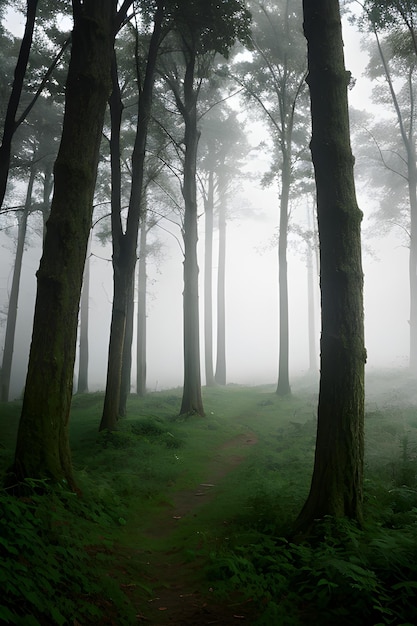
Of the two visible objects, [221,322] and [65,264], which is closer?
[65,264]

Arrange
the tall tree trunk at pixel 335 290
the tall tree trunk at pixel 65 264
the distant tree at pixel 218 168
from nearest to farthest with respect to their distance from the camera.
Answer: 1. the tall tree trunk at pixel 335 290
2. the tall tree trunk at pixel 65 264
3. the distant tree at pixel 218 168

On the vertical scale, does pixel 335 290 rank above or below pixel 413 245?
below

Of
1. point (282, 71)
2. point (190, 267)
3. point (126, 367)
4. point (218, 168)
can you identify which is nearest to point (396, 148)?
point (282, 71)

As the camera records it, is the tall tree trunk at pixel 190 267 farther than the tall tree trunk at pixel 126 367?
Yes

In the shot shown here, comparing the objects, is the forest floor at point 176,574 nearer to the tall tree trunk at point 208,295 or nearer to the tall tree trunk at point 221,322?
the tall tree trunk at point 208,295

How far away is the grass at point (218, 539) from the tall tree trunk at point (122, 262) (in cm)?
85

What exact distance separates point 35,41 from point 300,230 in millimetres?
13870

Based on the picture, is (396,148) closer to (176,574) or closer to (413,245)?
(413,245)

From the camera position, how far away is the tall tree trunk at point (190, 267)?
11859 mm

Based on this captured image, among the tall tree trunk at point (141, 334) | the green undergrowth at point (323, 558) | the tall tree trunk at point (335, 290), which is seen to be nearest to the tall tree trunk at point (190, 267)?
the tall tree trunk at point (141, 334)

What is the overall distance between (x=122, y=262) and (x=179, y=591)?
726 centimetres

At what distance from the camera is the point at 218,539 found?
4.27 meters

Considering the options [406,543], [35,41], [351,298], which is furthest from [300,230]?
[406,543]

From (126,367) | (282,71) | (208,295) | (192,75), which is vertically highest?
(282,71)
